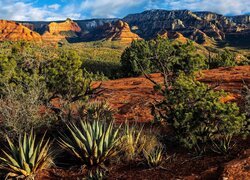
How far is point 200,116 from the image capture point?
916 cm

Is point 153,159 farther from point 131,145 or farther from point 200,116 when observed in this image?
point 200,116

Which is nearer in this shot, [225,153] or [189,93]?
[225,153]

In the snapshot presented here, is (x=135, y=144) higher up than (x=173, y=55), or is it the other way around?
(x=173, y=55)

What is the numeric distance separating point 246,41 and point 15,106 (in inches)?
6287

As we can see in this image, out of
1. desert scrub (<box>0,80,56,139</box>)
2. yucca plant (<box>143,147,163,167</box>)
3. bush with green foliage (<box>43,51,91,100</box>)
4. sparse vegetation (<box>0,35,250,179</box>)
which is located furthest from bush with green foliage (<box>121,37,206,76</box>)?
yucca plant (<box>143,147,163,167</box>)

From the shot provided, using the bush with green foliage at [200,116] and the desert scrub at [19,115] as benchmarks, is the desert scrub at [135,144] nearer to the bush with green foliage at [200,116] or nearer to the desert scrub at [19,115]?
the bush with green foliage at [200,116]

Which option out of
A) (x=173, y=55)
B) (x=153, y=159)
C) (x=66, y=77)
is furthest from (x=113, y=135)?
(x=173, y=55)

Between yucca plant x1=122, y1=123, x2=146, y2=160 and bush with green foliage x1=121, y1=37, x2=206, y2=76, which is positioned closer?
yucca plant x1=122, y1=123, x2=146, y2=160

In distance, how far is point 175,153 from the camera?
875 centimetres

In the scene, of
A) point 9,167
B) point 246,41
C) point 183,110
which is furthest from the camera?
point 246,41

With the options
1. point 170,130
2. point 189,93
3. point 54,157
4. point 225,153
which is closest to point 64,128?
point 54,157

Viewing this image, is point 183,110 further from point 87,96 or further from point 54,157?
point 87,96

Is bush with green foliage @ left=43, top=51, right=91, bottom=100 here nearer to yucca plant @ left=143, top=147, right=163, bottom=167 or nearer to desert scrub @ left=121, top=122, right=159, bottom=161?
desert scrub @ left=121, top=122, right=159, bottom=161

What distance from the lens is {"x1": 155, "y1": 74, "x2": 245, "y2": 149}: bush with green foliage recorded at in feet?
29.0
